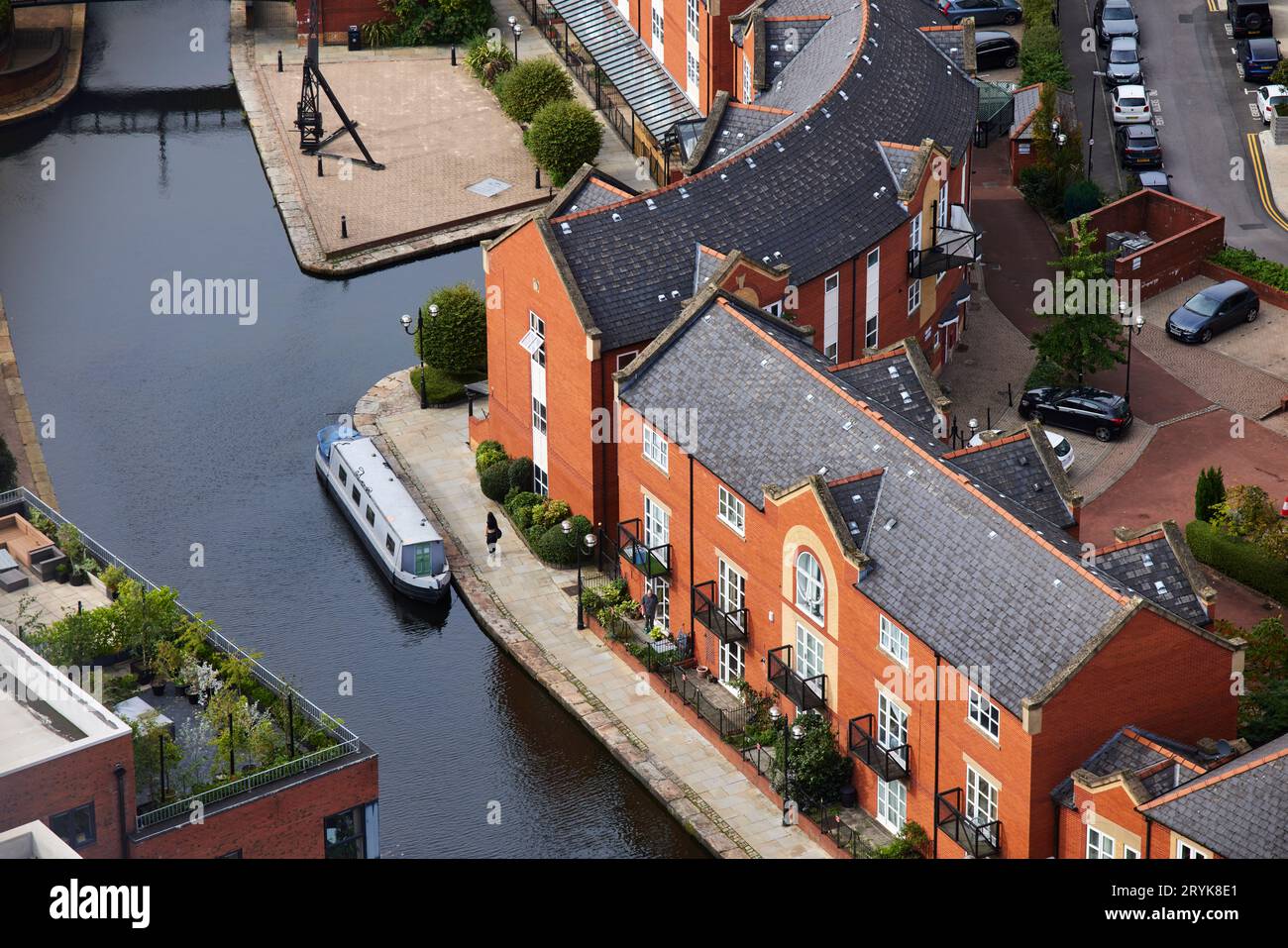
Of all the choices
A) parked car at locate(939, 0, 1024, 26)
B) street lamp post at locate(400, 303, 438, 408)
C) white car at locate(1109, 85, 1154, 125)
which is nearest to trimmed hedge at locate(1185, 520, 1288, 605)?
street lamp post at locate(400, 303, 438, 408)

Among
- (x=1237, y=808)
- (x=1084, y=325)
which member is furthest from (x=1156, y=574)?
(x=1084, y=325)

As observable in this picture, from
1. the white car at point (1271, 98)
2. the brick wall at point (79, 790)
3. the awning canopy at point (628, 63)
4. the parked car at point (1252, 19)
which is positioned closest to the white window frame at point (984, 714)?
the brick wall at point (79, 790)

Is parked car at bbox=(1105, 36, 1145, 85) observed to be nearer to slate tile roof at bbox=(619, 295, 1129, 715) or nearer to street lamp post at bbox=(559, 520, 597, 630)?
slate tile roof at bbox=(619, 295, 1129, 715)

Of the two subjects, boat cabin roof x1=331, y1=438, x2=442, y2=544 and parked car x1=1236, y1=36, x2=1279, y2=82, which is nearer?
boat cabin roof x1=331, y1=438, x2=442, y2=544

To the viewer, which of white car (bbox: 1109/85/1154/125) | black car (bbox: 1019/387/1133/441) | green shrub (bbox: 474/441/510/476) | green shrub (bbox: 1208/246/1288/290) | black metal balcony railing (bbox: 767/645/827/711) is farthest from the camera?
white car (bbox: 1109/85/1154/125)

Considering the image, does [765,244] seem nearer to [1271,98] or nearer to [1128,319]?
[1128,319]

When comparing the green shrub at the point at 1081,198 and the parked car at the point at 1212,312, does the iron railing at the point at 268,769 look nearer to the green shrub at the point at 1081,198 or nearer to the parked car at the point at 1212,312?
the parked car at the point at 1212,312
